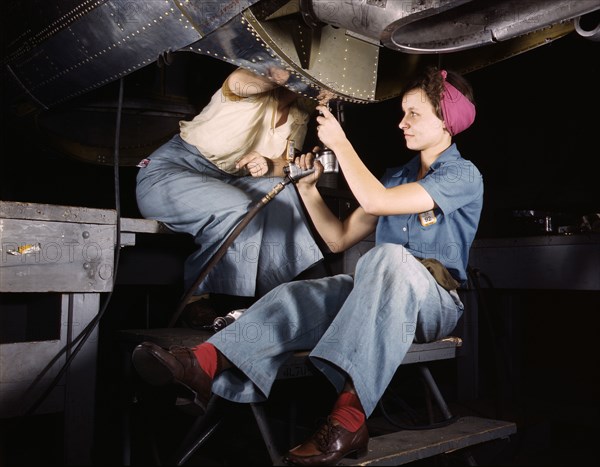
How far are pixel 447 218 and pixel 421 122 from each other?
352 millimetres

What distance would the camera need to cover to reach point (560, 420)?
3.11 metres

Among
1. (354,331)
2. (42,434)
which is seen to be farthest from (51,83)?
(354,331)

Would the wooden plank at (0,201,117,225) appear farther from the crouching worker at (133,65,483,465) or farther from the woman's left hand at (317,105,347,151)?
the woman's left hand at (317,105,347,151)

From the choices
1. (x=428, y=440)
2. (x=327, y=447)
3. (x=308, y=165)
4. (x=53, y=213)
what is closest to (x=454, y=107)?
(x=308, y=165)

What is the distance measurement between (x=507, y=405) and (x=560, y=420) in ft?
1.85

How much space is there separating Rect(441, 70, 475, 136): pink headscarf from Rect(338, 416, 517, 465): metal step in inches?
38.5

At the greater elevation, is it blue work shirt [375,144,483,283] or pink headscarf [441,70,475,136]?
pink headscarf [441,70,475,136]

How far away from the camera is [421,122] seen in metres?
1.96

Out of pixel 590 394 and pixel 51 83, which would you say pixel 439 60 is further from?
pixel 590 394

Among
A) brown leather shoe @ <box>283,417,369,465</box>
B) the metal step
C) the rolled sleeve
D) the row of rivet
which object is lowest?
the metal step

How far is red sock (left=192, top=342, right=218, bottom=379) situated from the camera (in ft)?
4.94

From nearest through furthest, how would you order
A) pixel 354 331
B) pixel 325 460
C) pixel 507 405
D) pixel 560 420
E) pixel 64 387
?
pixel 325 460
pixel 354 331
pixel 64 387
pixel 507 405
pixel 560 420

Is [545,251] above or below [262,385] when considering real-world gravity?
above

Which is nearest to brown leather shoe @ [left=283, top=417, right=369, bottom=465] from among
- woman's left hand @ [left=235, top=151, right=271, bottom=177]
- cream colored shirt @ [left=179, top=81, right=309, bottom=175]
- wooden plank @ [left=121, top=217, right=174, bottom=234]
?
wooden plank @ [left=121, top=217, right=174, bottom=234]
